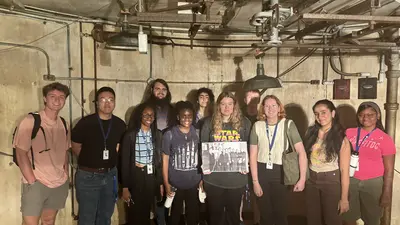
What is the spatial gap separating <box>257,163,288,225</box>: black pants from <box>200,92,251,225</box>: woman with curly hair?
0.19 metres

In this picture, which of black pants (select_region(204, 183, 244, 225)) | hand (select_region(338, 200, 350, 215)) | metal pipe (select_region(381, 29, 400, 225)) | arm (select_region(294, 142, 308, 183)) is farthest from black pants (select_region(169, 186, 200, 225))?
metal pipe (select_region(381, 29, 400, 225))

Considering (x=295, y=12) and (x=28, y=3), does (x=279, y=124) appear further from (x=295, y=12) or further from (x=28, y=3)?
(x=28, y=3)

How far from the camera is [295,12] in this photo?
3.02 metres

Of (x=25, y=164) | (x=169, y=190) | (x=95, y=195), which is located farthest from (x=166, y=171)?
(x=25, y=164)

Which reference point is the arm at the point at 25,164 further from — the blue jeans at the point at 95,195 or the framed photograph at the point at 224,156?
the framed photograph at the point at 224,156

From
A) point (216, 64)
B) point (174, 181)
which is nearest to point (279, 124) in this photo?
point (174, 181)

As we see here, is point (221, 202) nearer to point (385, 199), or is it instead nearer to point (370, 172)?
point (370, 172)

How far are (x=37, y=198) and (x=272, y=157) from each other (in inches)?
87.9

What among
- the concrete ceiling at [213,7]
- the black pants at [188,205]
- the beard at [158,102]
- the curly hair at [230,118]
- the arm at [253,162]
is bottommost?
the black pants at [188,205]

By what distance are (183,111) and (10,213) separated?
225cm

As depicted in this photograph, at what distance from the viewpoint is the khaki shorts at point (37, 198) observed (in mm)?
2496

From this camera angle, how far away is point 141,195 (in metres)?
2.86

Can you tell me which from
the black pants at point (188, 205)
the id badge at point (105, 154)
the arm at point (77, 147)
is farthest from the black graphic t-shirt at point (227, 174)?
the arm at point (77, 147)

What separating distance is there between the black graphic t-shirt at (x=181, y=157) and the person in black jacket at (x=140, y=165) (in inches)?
9.5
